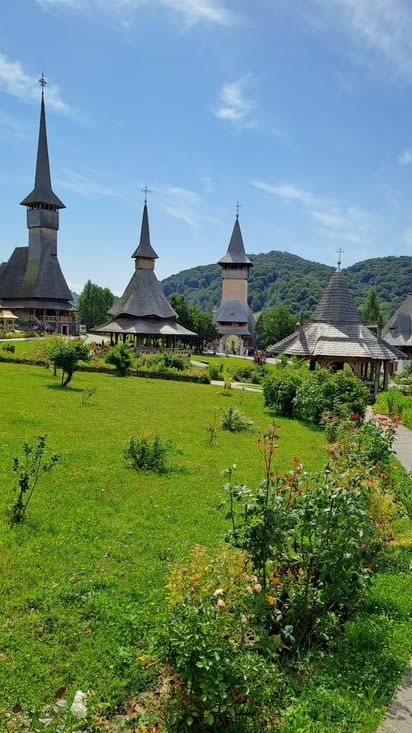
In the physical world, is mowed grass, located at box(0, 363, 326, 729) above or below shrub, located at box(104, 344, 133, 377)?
below

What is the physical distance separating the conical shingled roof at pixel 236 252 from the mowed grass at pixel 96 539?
47.1 m

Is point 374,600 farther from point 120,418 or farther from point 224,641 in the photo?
point 120,418

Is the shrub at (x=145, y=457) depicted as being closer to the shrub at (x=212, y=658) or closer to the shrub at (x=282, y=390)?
the shrub at (x=212, y=658)

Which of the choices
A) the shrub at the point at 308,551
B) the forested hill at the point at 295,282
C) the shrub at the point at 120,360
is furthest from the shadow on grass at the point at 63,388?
the forested hill at the point at 295,282

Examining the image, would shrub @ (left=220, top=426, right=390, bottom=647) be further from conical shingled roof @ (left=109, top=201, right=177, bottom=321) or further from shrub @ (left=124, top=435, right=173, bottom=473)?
conical shingled roof @ (left=109, top=201, right=177, bottom=321)

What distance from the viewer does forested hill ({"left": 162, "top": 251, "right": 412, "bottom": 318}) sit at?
104m

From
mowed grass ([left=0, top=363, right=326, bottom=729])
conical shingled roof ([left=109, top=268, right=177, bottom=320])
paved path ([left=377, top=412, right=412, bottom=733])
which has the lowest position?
paved path ([left=377, top=412, right=412, bottom=733])

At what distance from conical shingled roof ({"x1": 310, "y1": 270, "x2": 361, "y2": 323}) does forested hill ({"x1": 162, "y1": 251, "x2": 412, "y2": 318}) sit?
69640 millimetres

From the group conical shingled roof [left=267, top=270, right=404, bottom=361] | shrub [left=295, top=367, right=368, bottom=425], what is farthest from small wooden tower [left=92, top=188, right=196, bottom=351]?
shrub [left=295, top=367, right=368, bottom=425]

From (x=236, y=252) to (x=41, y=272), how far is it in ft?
75.1

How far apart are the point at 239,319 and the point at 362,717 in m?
55.8

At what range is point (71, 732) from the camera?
3.16 metres

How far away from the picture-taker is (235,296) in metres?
59.8

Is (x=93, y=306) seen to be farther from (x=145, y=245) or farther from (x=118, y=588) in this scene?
(x=118, y=588)
